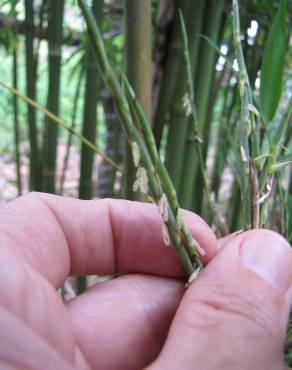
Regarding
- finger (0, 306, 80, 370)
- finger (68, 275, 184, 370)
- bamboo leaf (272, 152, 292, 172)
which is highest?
bamboo leaf (272, 152, 292, 172)

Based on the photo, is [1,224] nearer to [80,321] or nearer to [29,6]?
[80,321]

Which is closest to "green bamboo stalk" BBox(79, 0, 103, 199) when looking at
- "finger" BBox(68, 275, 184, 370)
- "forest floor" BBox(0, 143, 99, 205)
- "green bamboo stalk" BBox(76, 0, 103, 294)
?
"green bamboo stalk" BBox(76, 0, 103, 294)

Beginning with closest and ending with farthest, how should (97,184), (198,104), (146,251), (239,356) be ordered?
(239,356) < (146,251) < (198,104) < (97,184)

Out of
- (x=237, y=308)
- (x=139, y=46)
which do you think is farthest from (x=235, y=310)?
(x=139, y=46)

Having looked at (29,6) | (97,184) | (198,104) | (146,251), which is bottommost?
(97,184)

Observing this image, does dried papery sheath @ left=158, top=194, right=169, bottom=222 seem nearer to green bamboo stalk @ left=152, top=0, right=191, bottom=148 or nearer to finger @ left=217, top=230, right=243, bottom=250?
finger @ left=217, top=230, right=243, bottom=250

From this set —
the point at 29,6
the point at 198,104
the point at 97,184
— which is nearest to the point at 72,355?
the point at 198,104

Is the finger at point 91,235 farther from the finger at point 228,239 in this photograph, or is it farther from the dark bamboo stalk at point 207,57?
the dark bamboo stalk at point 207,57
